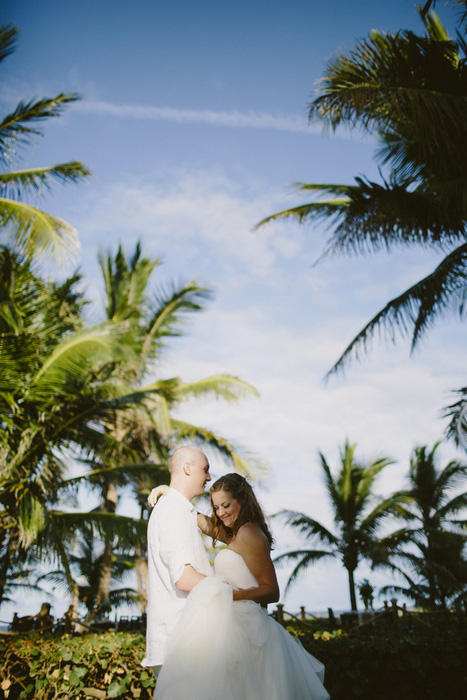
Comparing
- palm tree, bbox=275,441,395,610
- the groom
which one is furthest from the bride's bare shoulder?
palm tree, bbox=275,441,395,610

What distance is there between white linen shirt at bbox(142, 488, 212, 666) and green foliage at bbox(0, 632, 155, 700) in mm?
2142

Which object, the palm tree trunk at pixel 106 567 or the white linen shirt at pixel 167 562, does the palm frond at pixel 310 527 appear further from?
the white linen shirt at pixel 167 562

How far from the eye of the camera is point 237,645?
84.6 inches

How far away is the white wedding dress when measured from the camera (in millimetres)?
2051

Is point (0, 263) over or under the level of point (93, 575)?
over

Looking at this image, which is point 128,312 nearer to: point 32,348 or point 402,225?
point 32,348

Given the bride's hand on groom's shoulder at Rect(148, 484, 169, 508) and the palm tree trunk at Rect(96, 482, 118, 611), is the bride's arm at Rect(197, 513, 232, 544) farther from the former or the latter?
the palm tree trunk at Rect(96, 482, 118, 611)

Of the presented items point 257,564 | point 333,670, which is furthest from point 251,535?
point 333,670

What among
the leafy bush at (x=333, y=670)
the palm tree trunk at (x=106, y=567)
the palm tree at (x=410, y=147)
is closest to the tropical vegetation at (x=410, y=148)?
the palm tree at (x=410, y=147)

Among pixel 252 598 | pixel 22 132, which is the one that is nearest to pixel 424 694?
pixel 252 598

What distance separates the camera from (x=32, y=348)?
25.0 feet

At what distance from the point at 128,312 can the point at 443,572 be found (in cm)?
1340

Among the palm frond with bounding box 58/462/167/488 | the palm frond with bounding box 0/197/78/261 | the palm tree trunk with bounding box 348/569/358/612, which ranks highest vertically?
Result: the palm frond with bounding box 0/197/78/261

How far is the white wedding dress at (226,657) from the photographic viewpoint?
A: 6.73 ft
